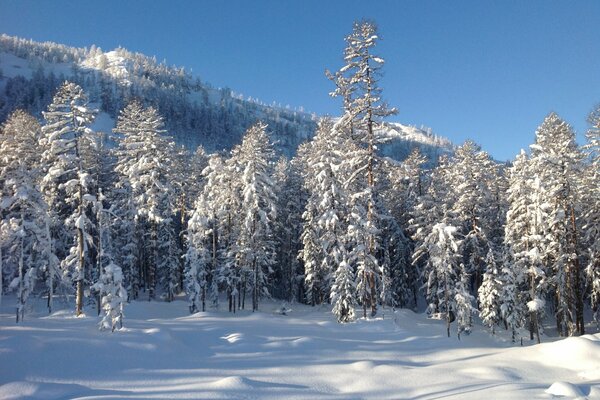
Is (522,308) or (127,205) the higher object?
(127,205)

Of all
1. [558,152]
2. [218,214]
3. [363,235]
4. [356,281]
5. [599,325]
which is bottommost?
[599,325]

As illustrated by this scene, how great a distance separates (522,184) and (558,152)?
357 centimetres

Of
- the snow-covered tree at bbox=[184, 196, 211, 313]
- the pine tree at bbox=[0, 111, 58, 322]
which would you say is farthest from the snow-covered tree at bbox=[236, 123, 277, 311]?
the pine tree at bbox=[0, 111, 58, 322]

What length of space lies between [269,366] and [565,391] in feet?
32.7

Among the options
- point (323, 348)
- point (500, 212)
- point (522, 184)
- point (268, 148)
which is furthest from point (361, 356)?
point (500, 212)

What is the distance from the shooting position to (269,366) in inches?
626

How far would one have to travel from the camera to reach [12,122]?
35250mm

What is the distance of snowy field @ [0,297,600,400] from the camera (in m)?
12.5

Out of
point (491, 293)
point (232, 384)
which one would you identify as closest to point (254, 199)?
point (491, 293)

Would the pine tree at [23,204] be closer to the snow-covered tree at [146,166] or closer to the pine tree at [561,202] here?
the snow-covered tree at [146,166]

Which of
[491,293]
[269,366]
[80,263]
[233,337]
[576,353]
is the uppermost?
[80,263]

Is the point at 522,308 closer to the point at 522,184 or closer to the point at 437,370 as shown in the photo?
the point at 522,184

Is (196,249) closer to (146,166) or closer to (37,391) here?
(146,166)

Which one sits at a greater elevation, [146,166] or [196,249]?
[146,166]
